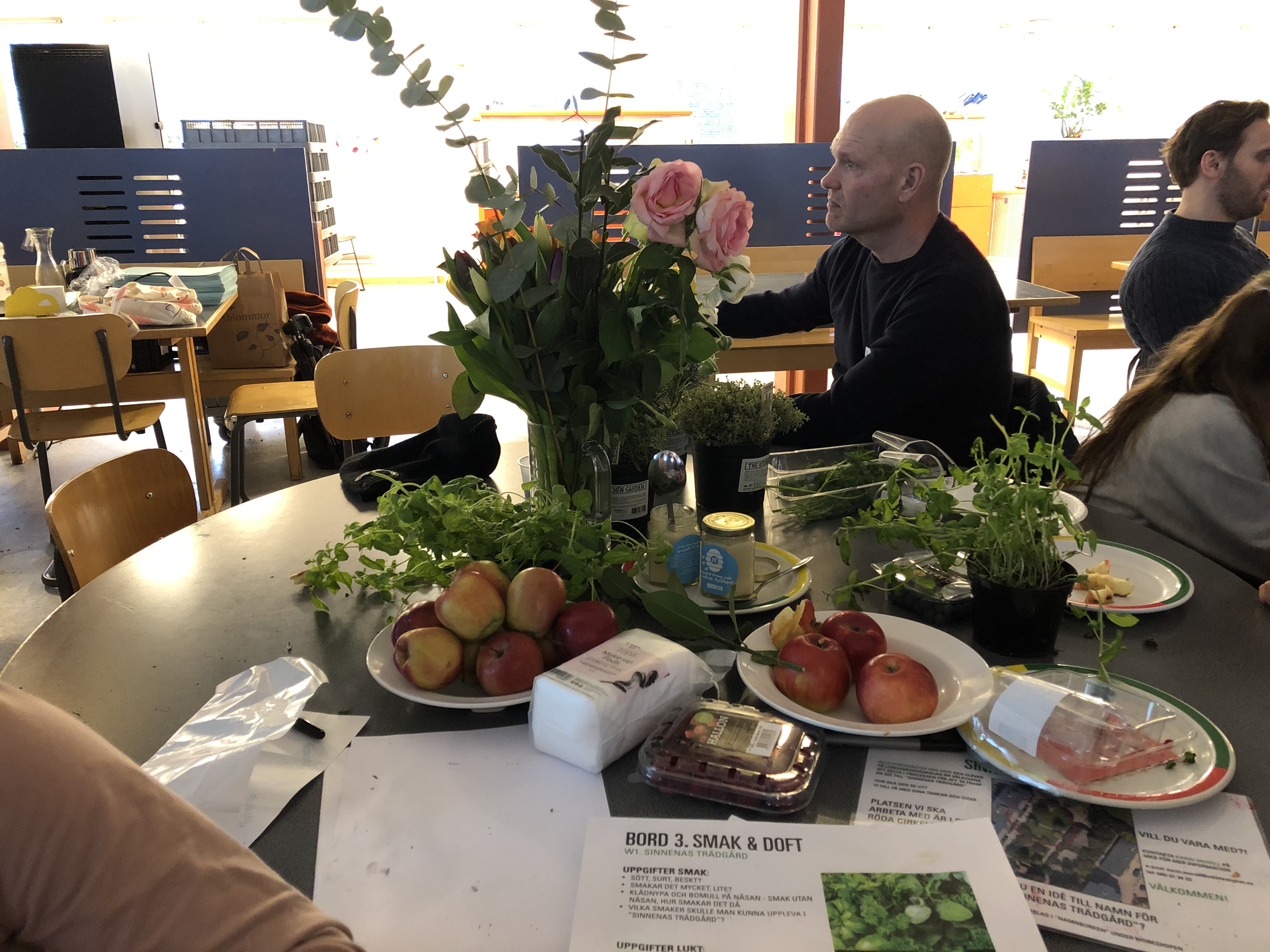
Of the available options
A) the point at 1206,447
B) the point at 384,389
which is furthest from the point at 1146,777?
the point at 384,389

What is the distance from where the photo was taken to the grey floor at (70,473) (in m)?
2.84

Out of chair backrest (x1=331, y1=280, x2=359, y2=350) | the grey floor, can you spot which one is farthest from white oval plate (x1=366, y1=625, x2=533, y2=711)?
chair backrest (x1=331, y1=280, x2=359, y2=350)

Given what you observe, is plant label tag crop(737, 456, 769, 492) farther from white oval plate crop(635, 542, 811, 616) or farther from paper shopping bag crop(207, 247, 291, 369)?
paper shopping bag crop(207, 247, 291, 369)

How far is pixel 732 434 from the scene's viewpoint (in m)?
1.31

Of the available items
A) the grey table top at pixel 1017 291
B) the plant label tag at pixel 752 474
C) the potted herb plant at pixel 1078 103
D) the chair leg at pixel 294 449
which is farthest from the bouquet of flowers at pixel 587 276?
the potted herb plant at pixel 1078 103

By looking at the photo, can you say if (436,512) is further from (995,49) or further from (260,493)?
(995,49)

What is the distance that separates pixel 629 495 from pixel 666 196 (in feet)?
1.42

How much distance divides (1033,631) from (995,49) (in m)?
10.1

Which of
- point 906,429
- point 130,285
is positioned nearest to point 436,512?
point 906,429

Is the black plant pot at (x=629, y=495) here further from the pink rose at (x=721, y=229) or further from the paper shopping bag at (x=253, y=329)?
the paper shopping bag at (x=253, y=329)

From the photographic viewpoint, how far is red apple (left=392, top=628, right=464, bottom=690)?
0.88m

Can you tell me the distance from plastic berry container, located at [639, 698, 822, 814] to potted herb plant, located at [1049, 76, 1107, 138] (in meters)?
8.38

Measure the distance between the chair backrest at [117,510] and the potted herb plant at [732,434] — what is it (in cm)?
92

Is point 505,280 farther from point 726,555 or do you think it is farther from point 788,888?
point 788,888
